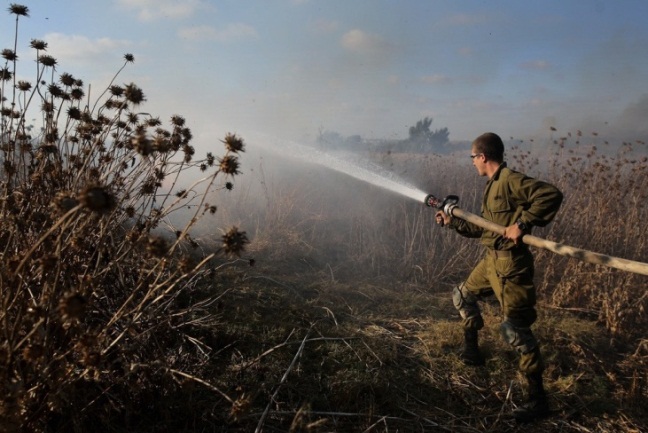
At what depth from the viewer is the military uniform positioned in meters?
2.99

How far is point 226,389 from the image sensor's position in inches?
107

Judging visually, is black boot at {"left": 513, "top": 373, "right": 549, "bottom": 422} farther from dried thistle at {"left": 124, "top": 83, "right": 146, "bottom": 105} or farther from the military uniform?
dried thistle at {"left": 124, "top": 83, "right": 146, "bottom": 105}

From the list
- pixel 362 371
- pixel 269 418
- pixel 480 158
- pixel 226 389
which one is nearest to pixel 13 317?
pixel 226 389

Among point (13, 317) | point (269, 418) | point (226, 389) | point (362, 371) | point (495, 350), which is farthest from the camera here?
point (495, 350)

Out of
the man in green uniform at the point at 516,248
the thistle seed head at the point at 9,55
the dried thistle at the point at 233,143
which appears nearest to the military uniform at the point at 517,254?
the man in green uniform at the point at 516,248

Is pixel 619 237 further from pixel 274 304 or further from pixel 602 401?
pixel 274 304

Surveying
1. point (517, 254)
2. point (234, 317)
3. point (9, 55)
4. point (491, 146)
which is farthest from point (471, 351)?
point (9, 55)

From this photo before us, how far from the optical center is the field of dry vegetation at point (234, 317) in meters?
1.85

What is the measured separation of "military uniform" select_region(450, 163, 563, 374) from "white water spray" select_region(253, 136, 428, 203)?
1312 millimetres

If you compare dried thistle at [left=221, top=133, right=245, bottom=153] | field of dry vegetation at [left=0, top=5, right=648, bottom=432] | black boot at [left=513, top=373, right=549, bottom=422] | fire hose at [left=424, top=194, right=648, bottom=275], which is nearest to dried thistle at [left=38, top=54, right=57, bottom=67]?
field of dry vegetation at [left=0, top=5, right=648, bottom=432]

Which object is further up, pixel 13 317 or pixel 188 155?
pixel 188 155

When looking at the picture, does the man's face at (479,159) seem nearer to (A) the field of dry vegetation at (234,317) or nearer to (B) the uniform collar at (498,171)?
(B) the uniform collar at (498,171)

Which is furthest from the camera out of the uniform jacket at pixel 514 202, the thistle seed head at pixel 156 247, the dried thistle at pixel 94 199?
the uniform jacket at pixel 514 202

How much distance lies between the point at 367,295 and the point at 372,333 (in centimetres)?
135
